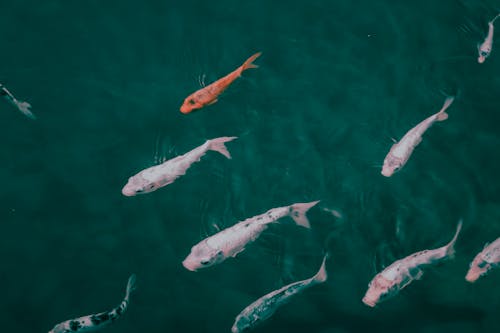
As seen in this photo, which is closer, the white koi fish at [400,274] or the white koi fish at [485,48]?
the white koi fish at [400,274]

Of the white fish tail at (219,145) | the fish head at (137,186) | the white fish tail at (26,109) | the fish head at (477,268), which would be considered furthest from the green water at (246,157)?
the fish head at (137,186)

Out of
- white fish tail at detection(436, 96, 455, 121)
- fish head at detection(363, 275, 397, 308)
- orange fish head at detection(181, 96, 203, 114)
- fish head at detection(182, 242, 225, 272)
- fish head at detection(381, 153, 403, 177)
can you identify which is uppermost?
orange fish head at detection(181, 96, 203, 114)

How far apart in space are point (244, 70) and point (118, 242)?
3366mm

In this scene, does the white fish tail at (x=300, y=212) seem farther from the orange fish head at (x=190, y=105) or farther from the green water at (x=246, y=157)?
the orange fish head at (x=190, y=105)

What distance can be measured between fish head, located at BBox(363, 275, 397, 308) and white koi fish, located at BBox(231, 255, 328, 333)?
0.76 metres

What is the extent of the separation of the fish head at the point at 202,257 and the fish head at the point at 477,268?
3838 millimetres

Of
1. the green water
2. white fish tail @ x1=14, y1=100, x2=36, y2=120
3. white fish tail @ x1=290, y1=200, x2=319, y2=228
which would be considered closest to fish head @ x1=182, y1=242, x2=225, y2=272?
the green water

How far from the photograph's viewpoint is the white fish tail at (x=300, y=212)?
7.17 m

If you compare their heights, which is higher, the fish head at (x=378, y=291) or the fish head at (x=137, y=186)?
the fish head at (x=137, y=186)

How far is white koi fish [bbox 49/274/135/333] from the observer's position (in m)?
6.63

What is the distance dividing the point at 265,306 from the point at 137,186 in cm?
252

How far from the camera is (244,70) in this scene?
777 centimetres

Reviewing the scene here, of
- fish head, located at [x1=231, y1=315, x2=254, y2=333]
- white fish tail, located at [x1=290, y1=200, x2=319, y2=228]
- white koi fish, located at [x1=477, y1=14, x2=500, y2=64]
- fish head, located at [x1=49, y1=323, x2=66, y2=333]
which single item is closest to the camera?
fish head, located at [x1=49, y1=323, x2=66, y2=333]

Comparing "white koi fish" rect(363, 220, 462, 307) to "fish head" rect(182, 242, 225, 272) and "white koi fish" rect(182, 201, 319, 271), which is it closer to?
"white koi fish" rect(182, 201, 319, 271)
